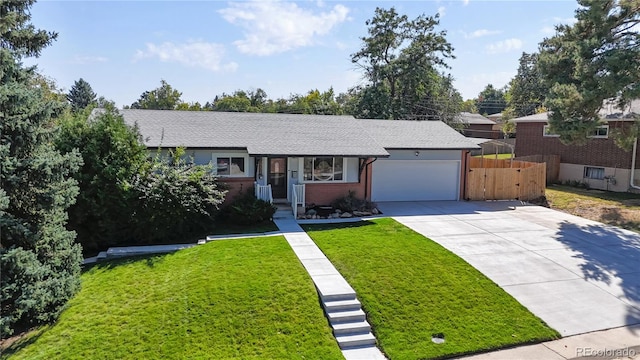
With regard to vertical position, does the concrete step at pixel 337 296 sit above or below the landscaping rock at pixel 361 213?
below

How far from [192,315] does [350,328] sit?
3.29 metres

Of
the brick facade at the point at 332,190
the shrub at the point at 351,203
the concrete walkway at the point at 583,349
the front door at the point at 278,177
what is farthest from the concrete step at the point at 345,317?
the front door at the point at 278,177

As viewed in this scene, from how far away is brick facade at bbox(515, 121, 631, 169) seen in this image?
22.1m

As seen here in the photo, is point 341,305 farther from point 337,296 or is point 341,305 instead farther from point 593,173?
point 593,173

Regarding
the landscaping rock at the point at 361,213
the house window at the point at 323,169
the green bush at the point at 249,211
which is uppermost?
the house window at the point at 323,169

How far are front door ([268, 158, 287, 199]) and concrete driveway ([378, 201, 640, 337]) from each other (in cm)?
454

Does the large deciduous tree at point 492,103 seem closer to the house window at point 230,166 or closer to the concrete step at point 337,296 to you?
the house window at point 230,166

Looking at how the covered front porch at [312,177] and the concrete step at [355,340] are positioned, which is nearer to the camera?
the concrete step at [355,340]

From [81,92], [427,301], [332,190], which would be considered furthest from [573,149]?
[81,92]

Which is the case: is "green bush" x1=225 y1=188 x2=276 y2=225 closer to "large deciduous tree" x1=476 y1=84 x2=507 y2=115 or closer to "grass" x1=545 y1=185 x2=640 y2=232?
"grass" x1=545 y1=185 x2=640 y2=232

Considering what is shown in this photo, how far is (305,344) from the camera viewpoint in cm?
779

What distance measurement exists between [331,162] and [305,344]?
960 centimetres

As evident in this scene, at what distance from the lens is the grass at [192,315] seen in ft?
24.8

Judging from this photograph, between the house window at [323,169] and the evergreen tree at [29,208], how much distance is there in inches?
351
